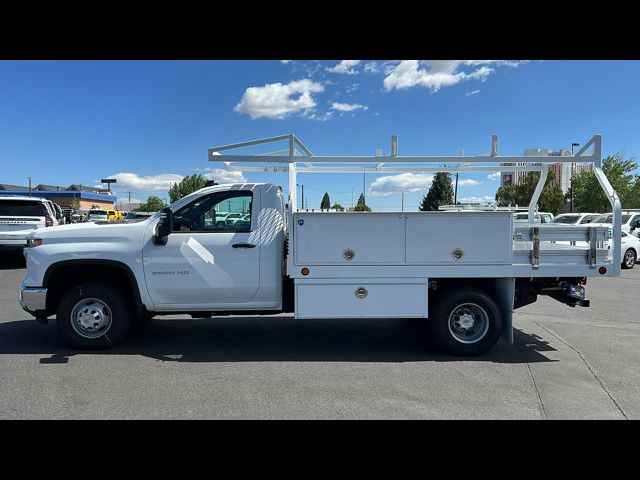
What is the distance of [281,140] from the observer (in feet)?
18.9

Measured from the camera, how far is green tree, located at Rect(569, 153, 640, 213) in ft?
120

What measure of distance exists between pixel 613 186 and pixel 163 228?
41.3 metres

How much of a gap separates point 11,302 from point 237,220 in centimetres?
592

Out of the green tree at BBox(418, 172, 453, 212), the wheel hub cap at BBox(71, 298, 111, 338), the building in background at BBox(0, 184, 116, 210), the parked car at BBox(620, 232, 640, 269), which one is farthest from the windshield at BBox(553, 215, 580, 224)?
the building in background at BBox(0, 184, 116, 210)

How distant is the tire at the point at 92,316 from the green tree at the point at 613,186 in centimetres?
3871

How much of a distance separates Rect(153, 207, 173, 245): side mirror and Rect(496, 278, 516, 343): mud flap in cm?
410

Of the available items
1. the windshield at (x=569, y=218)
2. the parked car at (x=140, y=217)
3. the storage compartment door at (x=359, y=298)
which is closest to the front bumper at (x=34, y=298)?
the parked car at (x=140, y=217)

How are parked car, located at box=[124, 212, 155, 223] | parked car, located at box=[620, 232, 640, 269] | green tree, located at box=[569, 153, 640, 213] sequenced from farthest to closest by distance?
green tree, located at box=[569, 153, 640, 213] → parked car, located at box=[620, 232, 640, 269] → parked car, located at box=[124, 212, 155, 223]

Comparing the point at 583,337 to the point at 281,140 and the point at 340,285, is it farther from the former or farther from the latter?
the point at 281,140

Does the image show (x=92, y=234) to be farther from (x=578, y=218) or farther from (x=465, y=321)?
(x=578, y=218)

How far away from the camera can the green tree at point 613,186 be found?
36594 mm

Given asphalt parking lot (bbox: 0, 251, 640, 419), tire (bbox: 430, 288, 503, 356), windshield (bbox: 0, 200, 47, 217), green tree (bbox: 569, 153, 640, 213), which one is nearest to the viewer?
asphalt parking lot (bbox: 0, 251, 640, 419)

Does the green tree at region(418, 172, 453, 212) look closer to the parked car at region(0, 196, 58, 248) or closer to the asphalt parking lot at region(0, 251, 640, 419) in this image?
the asphalt parking lot at region(0, 251, 640, 419)

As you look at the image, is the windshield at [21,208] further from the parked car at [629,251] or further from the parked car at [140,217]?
the parked car at [629,251]
